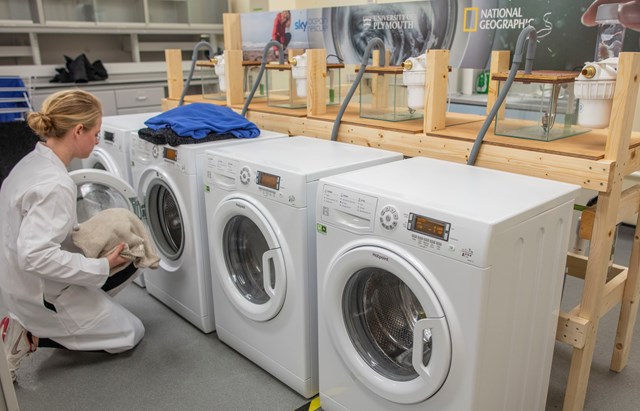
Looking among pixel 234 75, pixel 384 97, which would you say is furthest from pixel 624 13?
pixel 234 75

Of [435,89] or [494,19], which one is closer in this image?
[435,89]

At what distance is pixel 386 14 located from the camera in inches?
113

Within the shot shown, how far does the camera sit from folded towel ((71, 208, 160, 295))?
2145 millimetres

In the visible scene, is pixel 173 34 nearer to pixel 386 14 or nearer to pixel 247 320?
pixel 386 14

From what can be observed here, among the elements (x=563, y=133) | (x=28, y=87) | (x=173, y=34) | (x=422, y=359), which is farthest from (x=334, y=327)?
(x=173, y=34)

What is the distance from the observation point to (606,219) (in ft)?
5.59

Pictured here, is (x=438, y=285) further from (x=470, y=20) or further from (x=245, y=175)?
(x=470, y=20)

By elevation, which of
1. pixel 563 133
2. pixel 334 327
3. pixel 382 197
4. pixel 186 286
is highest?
pixel 563 133

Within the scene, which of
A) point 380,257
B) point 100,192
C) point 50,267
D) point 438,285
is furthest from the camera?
point 100,192

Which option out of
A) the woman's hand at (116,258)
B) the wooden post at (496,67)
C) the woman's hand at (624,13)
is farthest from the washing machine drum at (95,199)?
the woman's hand at (624,13)

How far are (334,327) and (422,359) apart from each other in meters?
0.35

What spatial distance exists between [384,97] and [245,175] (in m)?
0.92

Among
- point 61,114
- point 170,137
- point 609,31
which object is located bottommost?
point 170,137

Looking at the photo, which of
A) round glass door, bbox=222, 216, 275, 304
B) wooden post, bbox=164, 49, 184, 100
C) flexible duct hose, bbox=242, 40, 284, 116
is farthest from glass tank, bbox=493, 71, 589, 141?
wooden post, bbox=164, 49, 184, 100
